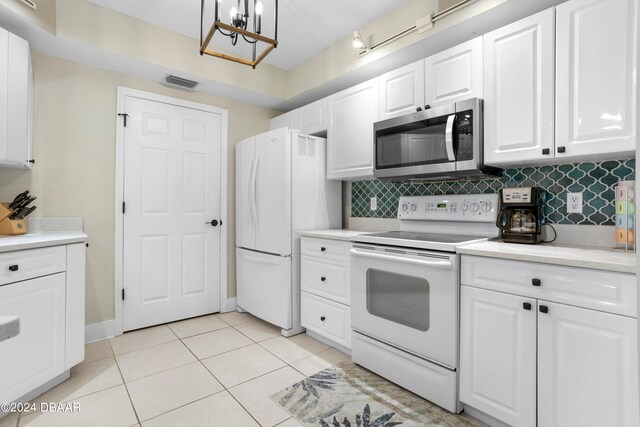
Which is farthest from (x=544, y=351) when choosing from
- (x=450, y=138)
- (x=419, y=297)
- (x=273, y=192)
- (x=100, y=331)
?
(x=100, y=331)

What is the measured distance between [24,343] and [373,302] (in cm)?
205

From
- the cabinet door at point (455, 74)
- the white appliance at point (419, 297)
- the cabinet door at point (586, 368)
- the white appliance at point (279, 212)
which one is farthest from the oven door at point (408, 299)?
the cabinet door at point (455, 74)

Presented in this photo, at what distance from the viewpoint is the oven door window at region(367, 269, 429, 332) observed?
187cm

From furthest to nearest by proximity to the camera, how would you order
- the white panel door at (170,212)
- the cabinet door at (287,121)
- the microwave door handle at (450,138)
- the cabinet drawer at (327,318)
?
the cabinet door at (287,121), the white panel door at (170,212), the cabinet drawer at (327,318), the microwave door handle at (450,138)

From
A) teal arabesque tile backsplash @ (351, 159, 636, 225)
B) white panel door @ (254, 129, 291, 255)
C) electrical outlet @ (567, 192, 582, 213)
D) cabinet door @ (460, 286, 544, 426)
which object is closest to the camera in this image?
cabinet door @ (460, 286, 544, 426)

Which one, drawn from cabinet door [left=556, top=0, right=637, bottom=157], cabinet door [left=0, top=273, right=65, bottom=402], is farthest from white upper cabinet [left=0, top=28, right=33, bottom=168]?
cabinet door [left=556, top=0, right=637, bottom=157]

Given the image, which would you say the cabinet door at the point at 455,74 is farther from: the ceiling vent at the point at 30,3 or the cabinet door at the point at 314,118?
the ceiling vent at the point at 30,3

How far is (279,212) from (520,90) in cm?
197

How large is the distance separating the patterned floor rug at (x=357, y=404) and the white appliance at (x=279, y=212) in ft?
2.83

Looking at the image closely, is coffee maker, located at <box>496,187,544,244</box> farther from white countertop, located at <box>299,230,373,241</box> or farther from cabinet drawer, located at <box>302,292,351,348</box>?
cabinet drawer, located at <box>302,292,351,348</box>

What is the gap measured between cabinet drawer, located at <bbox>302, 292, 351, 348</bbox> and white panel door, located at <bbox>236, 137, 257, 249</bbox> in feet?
2.77

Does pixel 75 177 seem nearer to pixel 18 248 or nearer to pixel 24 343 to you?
pixel 18 248

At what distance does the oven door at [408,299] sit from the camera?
1736 millimetres

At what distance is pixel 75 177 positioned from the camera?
8.73 feet
